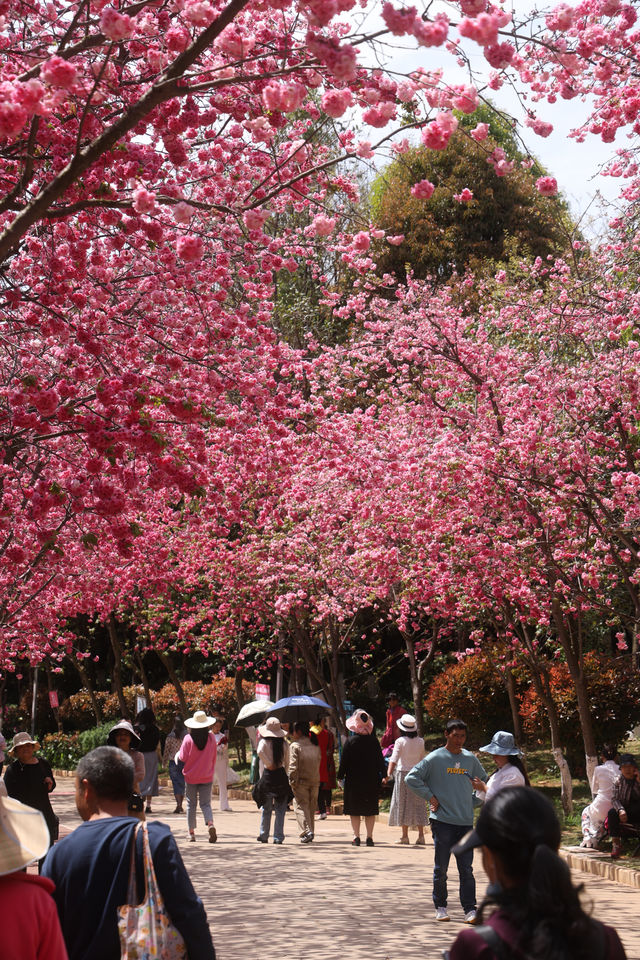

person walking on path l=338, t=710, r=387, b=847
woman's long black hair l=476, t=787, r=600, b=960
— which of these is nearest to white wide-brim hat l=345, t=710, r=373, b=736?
person walking on path l=338, t=710, r=387, b=847

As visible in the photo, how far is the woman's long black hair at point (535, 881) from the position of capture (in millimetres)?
2729

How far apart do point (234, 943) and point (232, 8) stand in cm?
692

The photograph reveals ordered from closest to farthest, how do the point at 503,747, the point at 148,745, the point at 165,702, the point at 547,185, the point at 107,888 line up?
the point at 107,888 < the point at 547,185 < the point at 503,747 < the point at 148,745 < the point at 165,702

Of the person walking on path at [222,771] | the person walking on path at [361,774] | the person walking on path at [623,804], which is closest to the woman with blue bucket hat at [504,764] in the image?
the person walking on path at [623,804]

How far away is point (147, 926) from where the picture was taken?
3.96 metres

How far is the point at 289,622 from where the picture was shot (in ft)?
80.8

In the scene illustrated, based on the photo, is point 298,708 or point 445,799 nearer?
point 445,799

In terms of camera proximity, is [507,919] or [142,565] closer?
[507,919]

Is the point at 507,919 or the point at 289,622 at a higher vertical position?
the point at 289,622

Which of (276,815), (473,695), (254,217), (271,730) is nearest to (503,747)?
(254,217)

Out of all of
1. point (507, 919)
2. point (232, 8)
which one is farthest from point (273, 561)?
point (507, 919)

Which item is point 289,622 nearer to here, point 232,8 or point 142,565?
point 142,565

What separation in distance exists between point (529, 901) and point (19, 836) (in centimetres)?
140

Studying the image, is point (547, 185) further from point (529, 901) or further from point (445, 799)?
point (529, 901)
